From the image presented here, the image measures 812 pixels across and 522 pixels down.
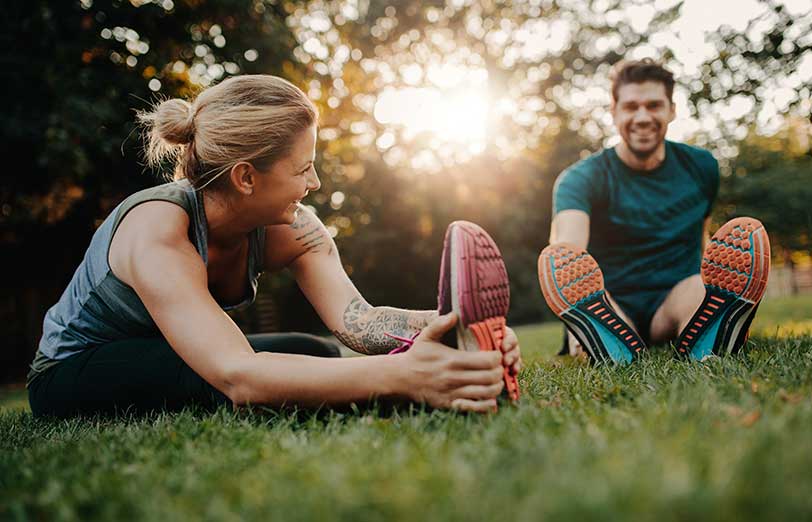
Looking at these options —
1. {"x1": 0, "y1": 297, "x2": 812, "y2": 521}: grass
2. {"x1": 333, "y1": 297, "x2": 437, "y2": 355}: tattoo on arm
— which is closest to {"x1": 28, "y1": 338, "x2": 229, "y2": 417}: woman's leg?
{"x1": 0, "y1": 297, "x2": 812, "y2": 521}: grass

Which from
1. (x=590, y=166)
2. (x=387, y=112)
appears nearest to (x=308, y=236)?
(x=590, y=166)

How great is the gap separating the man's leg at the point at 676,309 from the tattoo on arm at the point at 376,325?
65.6 inches

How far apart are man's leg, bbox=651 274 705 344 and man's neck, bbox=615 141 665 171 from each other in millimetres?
721

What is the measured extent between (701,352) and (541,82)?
52.0 feet

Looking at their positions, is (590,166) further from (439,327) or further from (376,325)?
(439,327)

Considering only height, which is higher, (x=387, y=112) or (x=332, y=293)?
(x=387, y=112)

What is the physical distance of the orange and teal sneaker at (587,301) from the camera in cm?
269

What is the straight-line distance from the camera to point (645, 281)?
12.3ft

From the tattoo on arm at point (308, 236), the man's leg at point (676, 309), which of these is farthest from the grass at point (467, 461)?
the man's leg at point (676, 309)

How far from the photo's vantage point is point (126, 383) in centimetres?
228

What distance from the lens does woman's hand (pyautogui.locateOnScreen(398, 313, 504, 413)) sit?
5.55 feet

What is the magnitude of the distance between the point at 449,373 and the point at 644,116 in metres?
2.61

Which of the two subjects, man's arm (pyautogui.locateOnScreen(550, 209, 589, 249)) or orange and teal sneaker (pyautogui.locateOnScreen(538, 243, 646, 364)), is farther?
man's arm (pyautogui.locateOnScreen(550, 209, 589, 249))

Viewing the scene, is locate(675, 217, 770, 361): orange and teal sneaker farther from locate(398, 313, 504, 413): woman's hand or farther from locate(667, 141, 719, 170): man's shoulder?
locate(667, 141, 719, 170): man's shoulder
